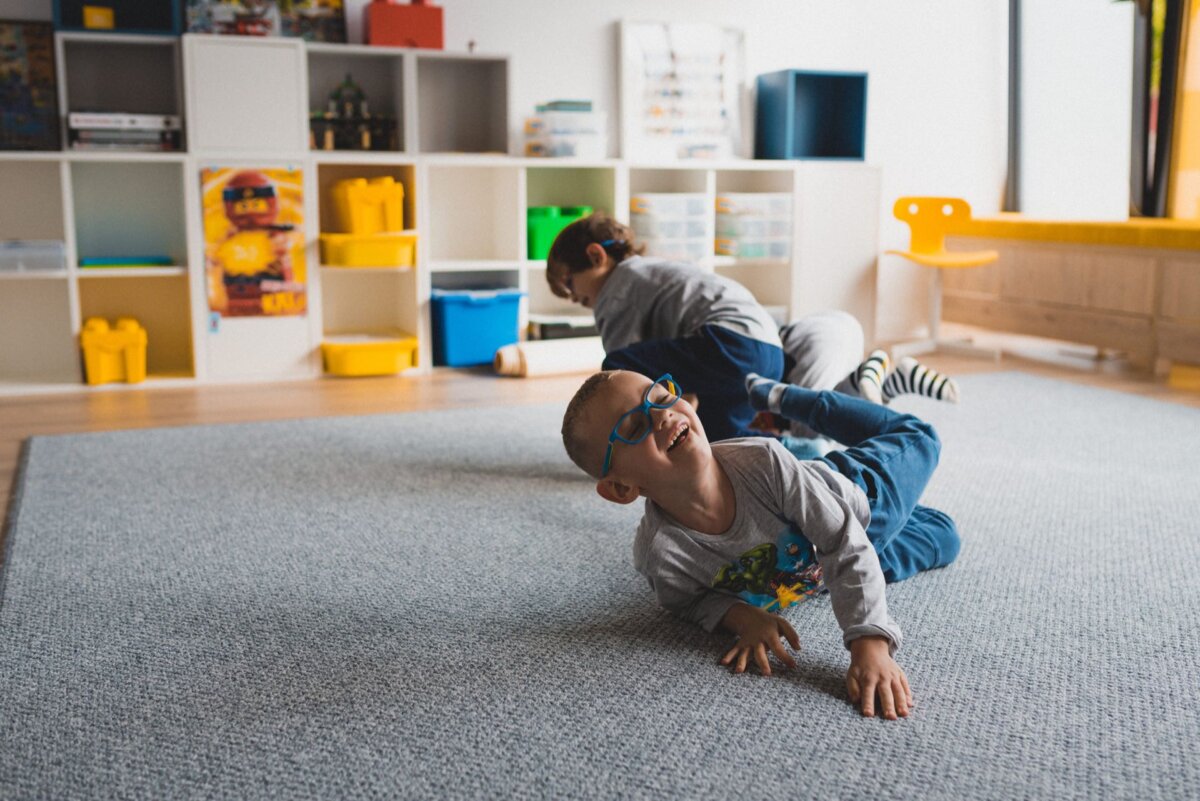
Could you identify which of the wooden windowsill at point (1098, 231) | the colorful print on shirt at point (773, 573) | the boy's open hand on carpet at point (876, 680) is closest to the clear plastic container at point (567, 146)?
the wooden windowsill at point (1098, 231)

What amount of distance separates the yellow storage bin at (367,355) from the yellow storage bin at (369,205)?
1.30ft

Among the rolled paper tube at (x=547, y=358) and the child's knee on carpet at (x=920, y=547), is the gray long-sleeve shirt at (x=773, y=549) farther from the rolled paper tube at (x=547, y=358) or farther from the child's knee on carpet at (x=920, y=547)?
the rolled paper tube at (x=547, y=358)

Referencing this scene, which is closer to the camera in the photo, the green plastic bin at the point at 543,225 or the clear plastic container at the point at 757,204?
the green plastic bin at the point at 543,225

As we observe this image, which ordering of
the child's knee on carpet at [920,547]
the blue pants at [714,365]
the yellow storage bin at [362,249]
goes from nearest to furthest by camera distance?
the child's knee on carpet at [920,547] < the blue pants at [714,365] < the yellow storage bin at [362,249]

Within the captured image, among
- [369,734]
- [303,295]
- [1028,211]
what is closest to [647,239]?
[303,295]

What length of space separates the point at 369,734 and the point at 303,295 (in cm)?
277

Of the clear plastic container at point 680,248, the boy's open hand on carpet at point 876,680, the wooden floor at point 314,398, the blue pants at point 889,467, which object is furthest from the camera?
the clear plastic container at point 680,248

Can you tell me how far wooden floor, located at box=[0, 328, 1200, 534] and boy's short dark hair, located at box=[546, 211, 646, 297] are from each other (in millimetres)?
691

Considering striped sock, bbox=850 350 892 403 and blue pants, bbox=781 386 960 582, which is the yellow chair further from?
blue pants, bbox=781 386 960 582

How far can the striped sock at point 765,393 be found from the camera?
80.7 inches

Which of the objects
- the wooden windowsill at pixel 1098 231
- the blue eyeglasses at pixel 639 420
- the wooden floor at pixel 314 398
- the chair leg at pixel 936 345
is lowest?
the wooden floor at pixel 314 398

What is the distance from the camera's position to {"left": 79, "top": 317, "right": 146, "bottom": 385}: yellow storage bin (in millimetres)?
3668

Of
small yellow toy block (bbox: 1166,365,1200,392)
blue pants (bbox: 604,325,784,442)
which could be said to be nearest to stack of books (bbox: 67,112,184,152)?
blue pants (bbox: 604,325,784,442)

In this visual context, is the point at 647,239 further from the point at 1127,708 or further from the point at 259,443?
the point at 1127,708
